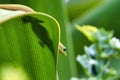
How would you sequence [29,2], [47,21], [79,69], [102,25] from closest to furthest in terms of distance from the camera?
[47,21] < [29,2] < [79,69] < [102,25]

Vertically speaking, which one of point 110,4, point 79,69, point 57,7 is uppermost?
point 57,7

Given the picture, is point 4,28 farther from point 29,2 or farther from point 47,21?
point 29,2

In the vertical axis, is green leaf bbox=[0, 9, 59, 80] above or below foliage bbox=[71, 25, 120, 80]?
above

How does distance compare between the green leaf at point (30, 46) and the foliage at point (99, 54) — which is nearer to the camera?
the green leaf at point (30, 46)

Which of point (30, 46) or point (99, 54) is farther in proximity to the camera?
point (99, 54)

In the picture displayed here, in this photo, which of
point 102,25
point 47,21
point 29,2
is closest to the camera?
point 47,21

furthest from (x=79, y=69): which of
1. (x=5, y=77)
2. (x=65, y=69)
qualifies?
(x=5, y=77)

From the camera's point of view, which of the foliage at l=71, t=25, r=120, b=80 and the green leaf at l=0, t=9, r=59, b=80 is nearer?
the green leaf at l=0, t=9, r=59, b=80

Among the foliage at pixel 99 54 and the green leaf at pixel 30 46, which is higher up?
the green leaf at pixel 30 46
